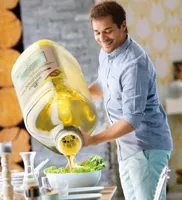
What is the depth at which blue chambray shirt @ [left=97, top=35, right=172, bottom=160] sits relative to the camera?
86.9 inches

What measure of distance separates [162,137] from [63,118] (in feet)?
1.23

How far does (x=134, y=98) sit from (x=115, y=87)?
0.12m

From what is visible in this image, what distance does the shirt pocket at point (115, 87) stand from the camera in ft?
7.48

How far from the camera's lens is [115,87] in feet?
7.51

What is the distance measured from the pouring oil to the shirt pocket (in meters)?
0.09

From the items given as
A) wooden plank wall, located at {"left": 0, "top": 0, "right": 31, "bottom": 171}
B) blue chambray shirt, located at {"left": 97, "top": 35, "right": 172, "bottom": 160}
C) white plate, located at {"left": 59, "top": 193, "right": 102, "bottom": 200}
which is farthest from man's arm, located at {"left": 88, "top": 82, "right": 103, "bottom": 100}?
wooden plank wall, located at {"left": 0, "top": 0, "right": 31, "bottom": 171}

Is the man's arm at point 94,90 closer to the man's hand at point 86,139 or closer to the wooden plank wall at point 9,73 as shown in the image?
the man's hand at point 86,139

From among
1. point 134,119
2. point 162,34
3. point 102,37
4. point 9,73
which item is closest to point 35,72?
point 102,37

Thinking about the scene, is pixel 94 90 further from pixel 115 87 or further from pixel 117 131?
pixel 117 131

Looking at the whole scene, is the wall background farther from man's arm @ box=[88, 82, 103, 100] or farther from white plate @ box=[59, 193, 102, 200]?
white plate @ box=[59, 193, 102, 200]

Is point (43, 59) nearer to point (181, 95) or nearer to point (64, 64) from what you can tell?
point (64, 64)

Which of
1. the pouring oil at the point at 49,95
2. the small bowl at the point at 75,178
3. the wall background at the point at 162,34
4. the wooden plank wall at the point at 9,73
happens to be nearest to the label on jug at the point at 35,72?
the pouring oil at the point at 49,95

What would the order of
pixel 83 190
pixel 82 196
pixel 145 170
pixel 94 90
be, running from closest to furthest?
1. pixel 82 196
2. pixel 83 190
3. pixel 145 170
4. pixel 94 90

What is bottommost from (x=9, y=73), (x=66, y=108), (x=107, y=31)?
(x=9, y=73)
